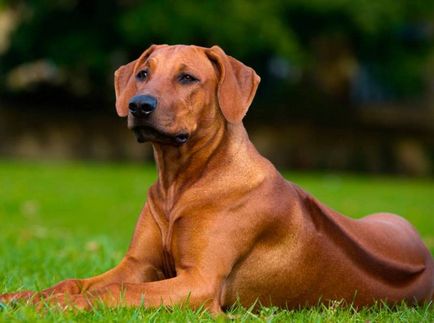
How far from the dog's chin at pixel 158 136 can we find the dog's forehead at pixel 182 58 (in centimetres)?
40

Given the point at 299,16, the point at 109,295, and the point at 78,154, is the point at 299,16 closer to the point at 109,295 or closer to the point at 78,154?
the point at 78,154

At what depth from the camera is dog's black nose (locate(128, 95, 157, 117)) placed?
15.9 ft

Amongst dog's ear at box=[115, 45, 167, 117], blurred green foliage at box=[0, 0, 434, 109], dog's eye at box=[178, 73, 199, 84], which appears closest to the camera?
dog's eye at box=[178, 73, 199, 84]

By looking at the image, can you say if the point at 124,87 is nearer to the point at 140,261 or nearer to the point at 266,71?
the point at 140,261

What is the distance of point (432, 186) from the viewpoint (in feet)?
67.3

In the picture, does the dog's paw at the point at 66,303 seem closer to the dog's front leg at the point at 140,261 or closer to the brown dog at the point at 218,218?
the brown dog at the point at 218,218

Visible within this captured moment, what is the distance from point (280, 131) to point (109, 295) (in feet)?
61.3

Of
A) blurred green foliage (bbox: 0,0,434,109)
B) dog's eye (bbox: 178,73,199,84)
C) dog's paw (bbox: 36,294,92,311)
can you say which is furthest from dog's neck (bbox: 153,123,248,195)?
blurred green foliage (bbox: 0,0,434,109)

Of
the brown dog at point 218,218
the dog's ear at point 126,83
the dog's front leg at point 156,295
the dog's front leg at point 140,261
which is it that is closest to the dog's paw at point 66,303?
the dog's front leg at point 156,295

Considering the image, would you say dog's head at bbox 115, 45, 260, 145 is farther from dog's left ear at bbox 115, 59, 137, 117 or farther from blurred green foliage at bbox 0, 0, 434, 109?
blurred green foliage at bbox 0, 0, 434, 109

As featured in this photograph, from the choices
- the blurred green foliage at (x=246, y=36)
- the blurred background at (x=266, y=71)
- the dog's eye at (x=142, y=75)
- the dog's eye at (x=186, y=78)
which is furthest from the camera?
the blurred background at (x=266, y=71)

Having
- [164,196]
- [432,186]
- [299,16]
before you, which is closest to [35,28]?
[299,16]

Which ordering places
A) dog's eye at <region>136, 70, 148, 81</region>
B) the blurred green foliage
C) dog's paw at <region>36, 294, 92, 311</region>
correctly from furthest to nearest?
1. the blurred green foliage
2. dog's eye at <region>136, 70, 148, 81</region>
3. dog's paw at <region>36, 294, 92, 311</region>

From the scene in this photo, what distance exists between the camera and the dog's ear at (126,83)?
5344 millimetres
